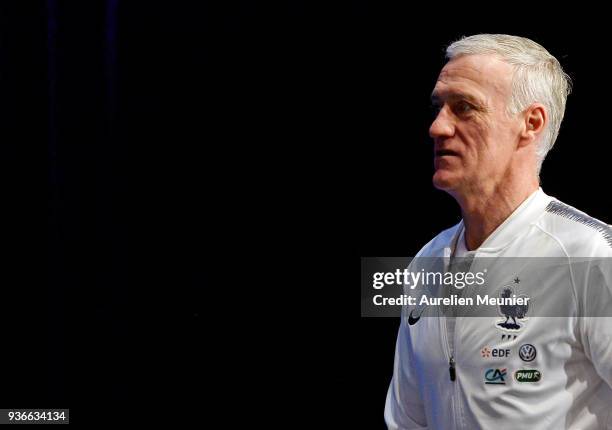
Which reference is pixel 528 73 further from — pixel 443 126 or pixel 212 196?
pixel 212 196

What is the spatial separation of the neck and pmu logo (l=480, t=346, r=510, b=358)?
230 millimetres

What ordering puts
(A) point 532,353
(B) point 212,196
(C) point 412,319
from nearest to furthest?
(A) point 532,353 < (C) point 412,319 < (B) point 212,196

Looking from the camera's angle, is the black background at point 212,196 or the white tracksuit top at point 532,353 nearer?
the white tracksuit top at point 532,353

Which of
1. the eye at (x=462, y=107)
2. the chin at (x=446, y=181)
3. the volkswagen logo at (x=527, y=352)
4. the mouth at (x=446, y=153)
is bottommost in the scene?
the volkswagen logo at (x=527, y=352)

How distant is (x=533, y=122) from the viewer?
1.42m

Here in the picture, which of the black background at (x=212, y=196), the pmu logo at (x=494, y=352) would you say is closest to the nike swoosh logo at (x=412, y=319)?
the pmu logo at (x=494, y=352)

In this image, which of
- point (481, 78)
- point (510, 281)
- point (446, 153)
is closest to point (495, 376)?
point (510, 281)

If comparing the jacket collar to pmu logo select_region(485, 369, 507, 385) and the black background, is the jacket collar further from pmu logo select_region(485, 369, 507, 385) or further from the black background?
the black background

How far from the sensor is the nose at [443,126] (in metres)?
1.40

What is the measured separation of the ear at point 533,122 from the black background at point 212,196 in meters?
0.91

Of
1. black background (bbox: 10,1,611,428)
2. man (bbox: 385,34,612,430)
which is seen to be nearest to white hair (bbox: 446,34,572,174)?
man (bbox: 385,34,612,430)

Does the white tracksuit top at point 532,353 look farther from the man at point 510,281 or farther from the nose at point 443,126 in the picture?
the nose at point 443,126

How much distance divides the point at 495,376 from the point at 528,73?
583mm

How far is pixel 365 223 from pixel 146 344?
0.81 metres
